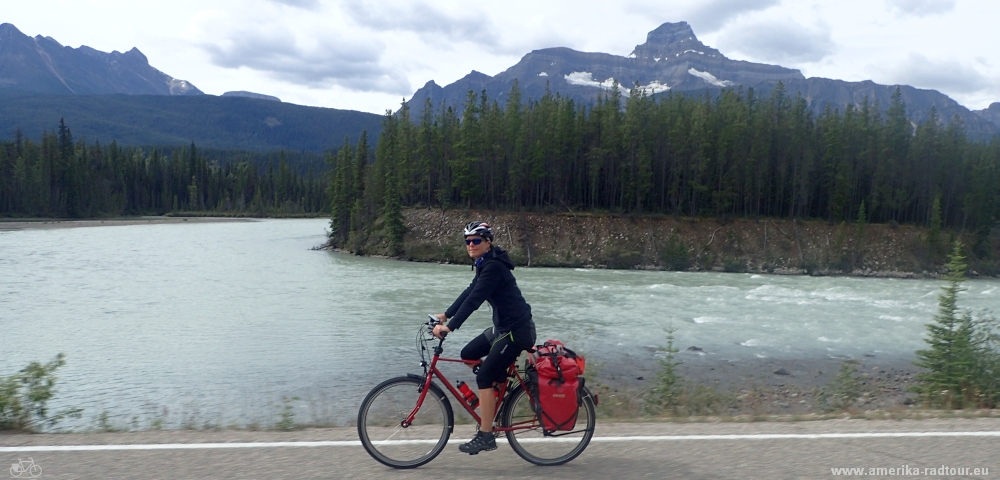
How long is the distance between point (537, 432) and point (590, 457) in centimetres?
56

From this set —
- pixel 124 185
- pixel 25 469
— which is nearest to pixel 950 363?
pixel 25 469

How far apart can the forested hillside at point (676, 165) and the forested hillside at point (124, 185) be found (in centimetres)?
6548

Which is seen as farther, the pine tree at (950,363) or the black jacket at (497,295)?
the pine tree at (950,363)

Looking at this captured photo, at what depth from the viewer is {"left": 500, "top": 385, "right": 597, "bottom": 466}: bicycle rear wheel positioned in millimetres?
6566

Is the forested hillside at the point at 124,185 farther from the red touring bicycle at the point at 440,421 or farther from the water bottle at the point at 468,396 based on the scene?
the water bottle at the point at 468,396

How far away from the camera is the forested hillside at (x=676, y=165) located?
80125 millimetres

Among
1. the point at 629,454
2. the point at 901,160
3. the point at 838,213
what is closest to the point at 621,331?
the point at 629,454

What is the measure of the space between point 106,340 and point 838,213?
79.5 metres

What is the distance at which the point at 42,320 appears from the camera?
1064 inches

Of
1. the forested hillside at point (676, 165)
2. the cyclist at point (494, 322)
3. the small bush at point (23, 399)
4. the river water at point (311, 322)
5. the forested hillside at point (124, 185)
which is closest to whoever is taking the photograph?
the cyclist at point (494, 322)

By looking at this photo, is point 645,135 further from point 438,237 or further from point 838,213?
point 438,237

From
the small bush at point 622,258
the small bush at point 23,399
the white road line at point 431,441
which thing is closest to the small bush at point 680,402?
the white road line at point 431,441

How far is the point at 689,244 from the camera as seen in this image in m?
70.4

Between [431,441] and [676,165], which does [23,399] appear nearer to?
[431,441]
